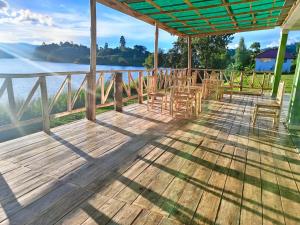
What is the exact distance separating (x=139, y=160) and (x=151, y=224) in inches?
46.2

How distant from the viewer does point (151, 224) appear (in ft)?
5.66

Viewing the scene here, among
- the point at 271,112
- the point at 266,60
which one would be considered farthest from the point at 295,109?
the point at 266,60

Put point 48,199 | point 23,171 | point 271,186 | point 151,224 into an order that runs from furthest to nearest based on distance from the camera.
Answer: point 23,171
point 271,186
point 48,199
point 151,224

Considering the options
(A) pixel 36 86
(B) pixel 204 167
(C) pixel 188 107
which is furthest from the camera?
(C) pixel 188 107

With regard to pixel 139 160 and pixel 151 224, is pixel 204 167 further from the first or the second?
pixel 151 224

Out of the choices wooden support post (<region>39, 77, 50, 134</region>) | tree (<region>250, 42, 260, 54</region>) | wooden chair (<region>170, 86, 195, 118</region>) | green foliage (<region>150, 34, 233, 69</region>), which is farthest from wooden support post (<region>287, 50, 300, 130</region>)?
tree (<region>250, 42, 260, 54</region>)

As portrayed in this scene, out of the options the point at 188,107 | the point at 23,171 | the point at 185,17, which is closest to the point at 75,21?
the point at 185,17

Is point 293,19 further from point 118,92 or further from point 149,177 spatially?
point 149,177

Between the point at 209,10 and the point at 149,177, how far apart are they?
4938mm

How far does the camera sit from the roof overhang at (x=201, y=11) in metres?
4.93

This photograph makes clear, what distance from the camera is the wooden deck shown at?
1.85 m

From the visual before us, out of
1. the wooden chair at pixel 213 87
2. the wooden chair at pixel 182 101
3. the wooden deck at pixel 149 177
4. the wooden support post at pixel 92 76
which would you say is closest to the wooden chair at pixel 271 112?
the wooden deck at pixel 149 177

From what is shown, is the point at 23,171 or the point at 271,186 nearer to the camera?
the point at 271,186

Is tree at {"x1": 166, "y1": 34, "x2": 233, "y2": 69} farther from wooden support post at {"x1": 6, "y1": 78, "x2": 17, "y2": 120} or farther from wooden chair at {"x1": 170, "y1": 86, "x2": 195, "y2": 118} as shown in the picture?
wooden support post at {"x1": 6, "y1": 78, "x2": 17, "y2": 120}
